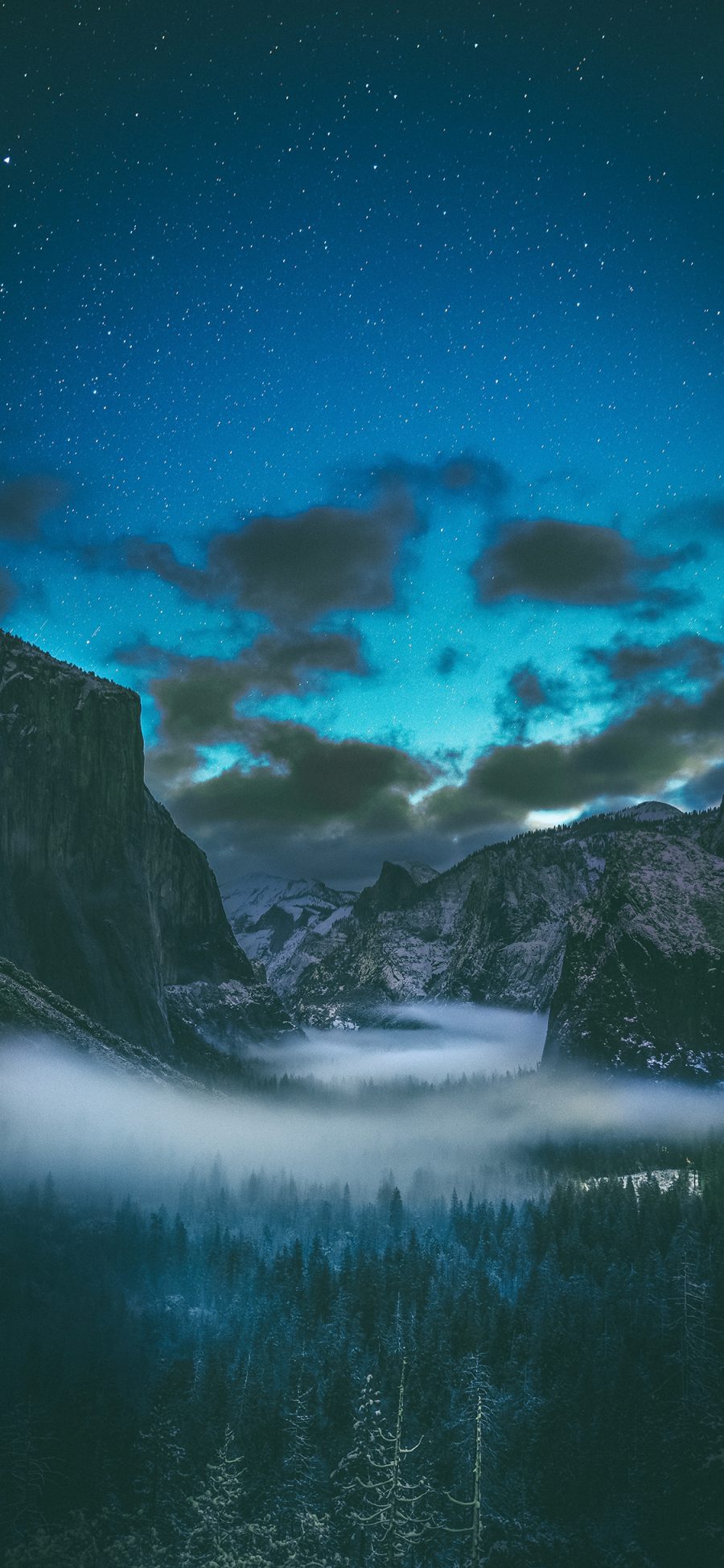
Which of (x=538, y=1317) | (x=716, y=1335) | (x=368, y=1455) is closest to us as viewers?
(x=368, y=1455)

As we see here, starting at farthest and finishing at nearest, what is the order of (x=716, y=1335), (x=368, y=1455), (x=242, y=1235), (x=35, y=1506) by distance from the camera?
1. (x=242, y=1235)
2. (x=716, y=1335)
3. (x=368, y=1455)
4. (x=35, y=1506)

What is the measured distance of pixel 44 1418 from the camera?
4695 inches

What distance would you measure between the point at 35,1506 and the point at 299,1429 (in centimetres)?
3376

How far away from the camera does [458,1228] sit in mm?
192000

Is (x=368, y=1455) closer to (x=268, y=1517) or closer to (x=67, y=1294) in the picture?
(x=268, y=1517)

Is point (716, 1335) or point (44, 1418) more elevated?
point (716, 1335)

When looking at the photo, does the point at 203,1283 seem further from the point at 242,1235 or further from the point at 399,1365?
the point at 399,1365

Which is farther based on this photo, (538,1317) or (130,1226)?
(130,1226)

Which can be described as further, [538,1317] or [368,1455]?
→ [538,1317]

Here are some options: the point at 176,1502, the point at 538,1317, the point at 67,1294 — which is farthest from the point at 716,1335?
the point at 67,1294

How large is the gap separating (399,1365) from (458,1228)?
58.4 meters

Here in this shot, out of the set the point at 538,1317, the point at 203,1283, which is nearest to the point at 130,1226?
the point at 203,1283

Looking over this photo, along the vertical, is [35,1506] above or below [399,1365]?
below

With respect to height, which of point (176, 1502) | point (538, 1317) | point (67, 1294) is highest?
point (538, 1317)
